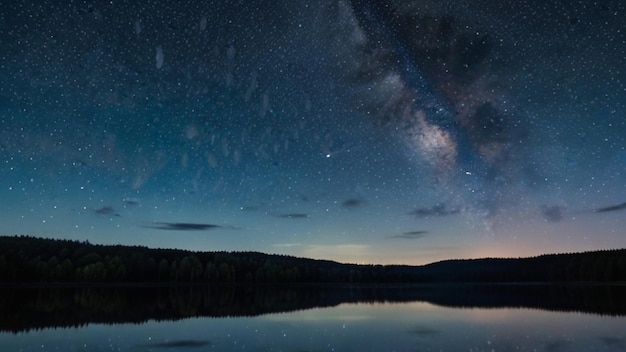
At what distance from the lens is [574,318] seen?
4047 centimetres

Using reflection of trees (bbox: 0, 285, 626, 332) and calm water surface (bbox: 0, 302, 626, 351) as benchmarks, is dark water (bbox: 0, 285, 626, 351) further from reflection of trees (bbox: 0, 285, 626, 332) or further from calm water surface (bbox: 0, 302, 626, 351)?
reflection of trees (bbox: 0, 285, 626, 332)

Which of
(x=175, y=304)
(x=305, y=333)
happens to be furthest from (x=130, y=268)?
(x=305, y=333)

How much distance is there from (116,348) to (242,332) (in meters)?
9.07

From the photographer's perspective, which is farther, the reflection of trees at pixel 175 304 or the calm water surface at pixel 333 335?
the reflection of trees at pixel 175 304

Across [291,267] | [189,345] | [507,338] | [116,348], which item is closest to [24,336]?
[116,348]

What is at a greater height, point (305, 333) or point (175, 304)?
point (175, 304)

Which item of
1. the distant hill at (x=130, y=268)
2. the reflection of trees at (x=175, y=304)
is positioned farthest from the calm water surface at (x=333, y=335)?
the distant hill at (x=130, y=268)

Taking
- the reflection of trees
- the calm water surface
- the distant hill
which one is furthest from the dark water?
the distant hill

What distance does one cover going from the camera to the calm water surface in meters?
24.7

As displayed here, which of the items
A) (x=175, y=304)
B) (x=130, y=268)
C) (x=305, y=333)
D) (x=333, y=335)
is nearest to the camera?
(x=333, y=335)

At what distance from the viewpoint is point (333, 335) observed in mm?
30062

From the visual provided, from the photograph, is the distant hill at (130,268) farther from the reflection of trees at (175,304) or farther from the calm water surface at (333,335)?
the calm water surface at (333,335)

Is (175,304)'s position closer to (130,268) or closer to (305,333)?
(305,333)

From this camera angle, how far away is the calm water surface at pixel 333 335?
2473cm
